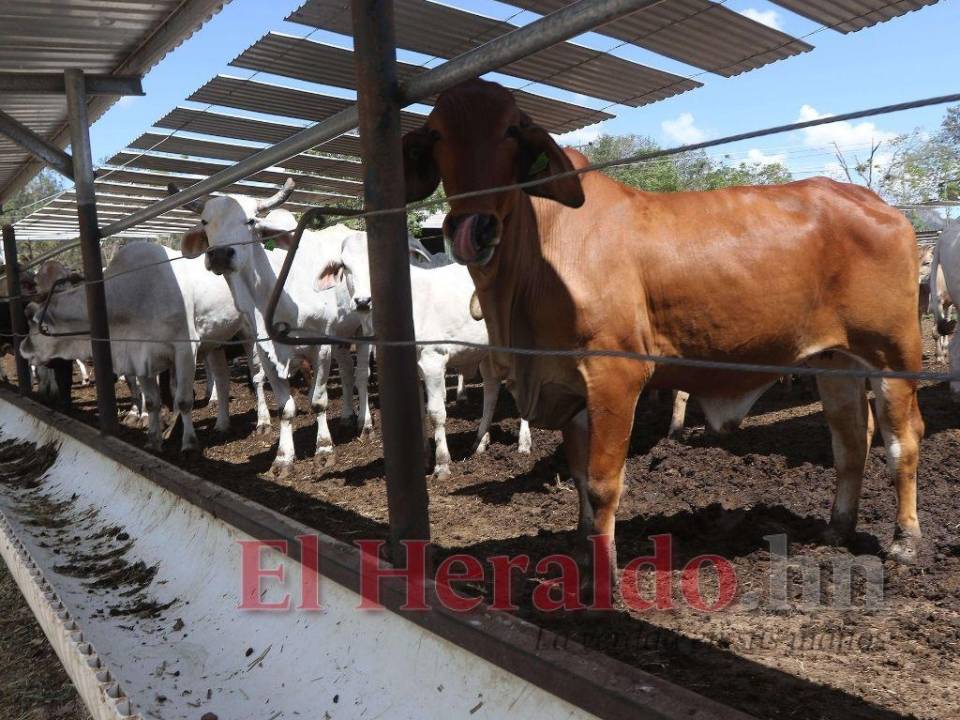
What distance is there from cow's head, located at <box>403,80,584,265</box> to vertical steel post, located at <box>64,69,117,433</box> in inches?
172

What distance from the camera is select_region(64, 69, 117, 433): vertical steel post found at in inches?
263

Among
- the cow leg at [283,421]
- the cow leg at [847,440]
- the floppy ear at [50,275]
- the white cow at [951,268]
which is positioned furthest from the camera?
the floppy ear at [50,275]

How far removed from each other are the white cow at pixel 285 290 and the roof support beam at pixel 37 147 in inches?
41.3

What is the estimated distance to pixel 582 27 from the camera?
2.27 m

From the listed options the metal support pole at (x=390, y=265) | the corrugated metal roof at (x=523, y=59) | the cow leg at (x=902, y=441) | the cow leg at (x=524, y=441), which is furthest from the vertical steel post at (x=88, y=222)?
the cow leg at (x=902, y=441)

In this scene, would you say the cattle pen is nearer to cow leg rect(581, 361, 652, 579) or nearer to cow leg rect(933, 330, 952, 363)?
cow leg rect(581, 361, 652, 579)

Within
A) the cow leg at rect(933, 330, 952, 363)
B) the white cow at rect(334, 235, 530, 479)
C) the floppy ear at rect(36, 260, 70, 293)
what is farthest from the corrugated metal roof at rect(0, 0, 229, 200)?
the cow leg at rect(933, 330, 952, 363)

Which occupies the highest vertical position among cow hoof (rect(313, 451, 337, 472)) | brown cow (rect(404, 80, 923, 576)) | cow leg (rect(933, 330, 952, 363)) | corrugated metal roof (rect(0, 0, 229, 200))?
corrugated metal roof (rect(0, 0, 229, 200))

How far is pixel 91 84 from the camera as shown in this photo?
6.99 m

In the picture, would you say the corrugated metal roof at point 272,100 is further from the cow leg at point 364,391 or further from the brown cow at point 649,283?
the cow leg at point 364,391

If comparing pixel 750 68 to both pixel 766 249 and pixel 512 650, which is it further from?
pixel 512 650

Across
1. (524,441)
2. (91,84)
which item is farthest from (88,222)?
(524,441)

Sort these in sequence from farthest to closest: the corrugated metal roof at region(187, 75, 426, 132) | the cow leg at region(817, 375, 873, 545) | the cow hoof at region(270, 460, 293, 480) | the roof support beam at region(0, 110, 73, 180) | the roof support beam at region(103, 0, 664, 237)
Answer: the cow hoof at region(270, 460, 293, 480) → the roof support beam at region(0, 110, 73, 180) → the corrugated metal roof at region(187, 75, 426, 132) → the cow leg at region(817, 375, 873, 545) → the roof support beam at region(103, 0, 664, 237)

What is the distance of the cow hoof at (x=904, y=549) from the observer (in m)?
3.95
